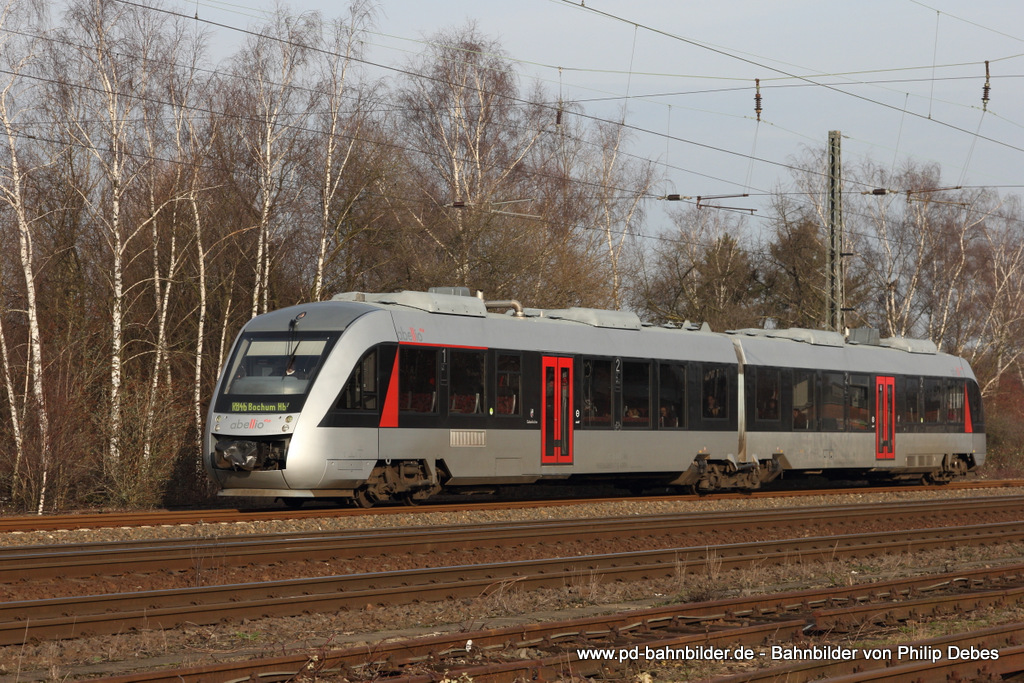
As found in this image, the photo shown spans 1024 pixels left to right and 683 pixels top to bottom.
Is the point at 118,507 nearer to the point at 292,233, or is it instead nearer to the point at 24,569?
the point at 24,569

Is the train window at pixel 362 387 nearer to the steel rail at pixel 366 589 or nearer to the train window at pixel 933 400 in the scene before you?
the steel rail at pixel 366 589

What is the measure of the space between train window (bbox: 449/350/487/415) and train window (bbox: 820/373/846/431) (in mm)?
9564

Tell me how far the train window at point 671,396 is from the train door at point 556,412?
7.87 feet

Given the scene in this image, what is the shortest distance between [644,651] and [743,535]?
8.10 meters

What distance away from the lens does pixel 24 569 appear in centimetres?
1061

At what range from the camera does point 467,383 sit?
18.1 meters

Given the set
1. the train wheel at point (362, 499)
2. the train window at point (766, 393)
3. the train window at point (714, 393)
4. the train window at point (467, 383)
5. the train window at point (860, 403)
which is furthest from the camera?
the train window at point (860, 403)

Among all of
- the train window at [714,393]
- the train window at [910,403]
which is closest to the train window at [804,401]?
the train window at [714,393]

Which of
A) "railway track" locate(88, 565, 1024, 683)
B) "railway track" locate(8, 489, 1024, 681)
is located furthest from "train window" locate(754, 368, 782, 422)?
"railway track" locate(88, 565, 1024, 683)

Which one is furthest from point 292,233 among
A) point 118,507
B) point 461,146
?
point 118,507

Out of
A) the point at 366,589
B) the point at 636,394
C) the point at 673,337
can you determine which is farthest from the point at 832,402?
the point at 366,589

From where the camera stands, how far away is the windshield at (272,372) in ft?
53.3

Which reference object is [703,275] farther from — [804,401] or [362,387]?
[362,387]

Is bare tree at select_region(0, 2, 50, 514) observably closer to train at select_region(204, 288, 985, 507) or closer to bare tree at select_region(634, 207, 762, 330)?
train at select_region(204, 288, 985, 507)
